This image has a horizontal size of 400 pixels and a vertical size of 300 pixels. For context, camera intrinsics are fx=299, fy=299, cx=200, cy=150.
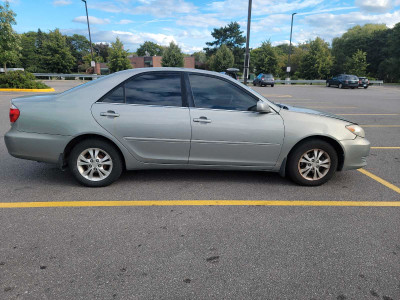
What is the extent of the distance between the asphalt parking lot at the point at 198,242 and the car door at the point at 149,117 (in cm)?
53

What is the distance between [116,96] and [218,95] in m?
1.37

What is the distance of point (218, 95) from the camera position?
13.4ft

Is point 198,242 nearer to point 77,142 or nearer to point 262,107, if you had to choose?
point 262,107

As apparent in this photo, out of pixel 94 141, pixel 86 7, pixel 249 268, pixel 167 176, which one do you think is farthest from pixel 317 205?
pixel 86 7

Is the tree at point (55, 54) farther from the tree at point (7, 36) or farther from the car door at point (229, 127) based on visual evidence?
the car door at point (229, 127)

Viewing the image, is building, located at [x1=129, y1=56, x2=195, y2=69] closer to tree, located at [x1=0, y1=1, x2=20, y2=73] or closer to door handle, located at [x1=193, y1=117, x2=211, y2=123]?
tree, located at [x1=0, y1=1, x2=20, y2=73]

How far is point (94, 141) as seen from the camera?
391 cm

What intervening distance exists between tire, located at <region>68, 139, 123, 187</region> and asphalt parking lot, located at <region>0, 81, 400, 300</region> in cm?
16

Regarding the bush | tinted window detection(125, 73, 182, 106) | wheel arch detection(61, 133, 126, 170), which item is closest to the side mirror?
tinted window detection(125, 73, 182, 106)

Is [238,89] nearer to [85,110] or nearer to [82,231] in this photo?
[85,110]

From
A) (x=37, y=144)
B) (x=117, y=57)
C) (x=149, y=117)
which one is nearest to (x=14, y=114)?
(x=37, y=144)

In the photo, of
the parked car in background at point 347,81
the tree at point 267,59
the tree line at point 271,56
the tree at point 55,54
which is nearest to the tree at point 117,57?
the tree line at point 271,56

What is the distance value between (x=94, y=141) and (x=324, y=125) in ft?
10.2

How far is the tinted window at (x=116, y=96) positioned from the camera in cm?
395
